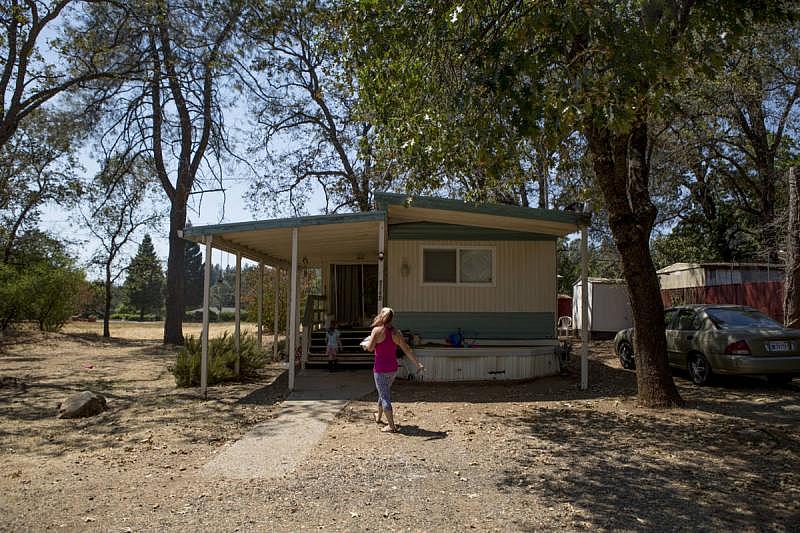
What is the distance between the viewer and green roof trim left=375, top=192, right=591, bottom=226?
33.6 ft

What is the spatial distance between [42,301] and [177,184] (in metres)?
7.16

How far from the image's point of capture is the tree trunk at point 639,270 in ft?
26.1

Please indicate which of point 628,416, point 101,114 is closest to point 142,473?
point 628,416

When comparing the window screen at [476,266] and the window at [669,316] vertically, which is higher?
the window screen at [476,266]

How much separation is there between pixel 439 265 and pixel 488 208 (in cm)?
220

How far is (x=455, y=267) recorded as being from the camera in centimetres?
1231

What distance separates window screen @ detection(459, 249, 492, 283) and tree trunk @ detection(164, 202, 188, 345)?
12446mm

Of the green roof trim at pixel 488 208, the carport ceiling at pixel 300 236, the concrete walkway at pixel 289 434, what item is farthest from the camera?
the green roof trim at pixel 488 208

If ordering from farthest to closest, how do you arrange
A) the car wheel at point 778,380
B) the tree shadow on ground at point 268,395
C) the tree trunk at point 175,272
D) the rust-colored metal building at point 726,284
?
the tree trunk at point 175,272 < the rust-colored metal building at point 726,284 < the car wheel at point 778,380 < the tree shadow on ground at point 268,395

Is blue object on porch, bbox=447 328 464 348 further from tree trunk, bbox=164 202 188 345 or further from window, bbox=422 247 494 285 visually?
tree trunk, bbox=164 202 188 345

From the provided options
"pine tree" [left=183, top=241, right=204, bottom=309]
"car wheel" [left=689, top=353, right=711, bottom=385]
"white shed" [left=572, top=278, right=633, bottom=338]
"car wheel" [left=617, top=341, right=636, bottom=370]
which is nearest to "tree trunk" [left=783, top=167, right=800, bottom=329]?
"car wheel" [left=689, top=353, right=711, bottom=385]

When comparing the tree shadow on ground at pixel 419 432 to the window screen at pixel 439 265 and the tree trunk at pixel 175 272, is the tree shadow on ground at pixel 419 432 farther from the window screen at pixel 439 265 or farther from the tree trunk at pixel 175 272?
the tree trunk at pixel 175 272

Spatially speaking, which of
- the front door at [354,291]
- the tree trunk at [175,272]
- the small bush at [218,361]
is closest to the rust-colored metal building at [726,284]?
the front door at [354,291]

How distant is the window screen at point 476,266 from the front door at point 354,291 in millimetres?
4982
